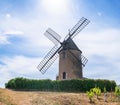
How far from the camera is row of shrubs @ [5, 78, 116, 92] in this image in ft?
137

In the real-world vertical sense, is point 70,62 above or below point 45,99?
above

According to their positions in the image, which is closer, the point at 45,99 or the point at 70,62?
the point at 45,99

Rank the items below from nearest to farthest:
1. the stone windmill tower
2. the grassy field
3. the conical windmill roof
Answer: the grassy field
the stone windmill tower
the conical windmill roof

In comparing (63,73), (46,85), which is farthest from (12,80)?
(63,73)

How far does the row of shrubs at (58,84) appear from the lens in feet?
137

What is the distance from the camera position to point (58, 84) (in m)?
42.7

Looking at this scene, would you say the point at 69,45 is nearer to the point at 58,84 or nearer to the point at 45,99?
the point at 58,84

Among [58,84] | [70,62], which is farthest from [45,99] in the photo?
[70,62]

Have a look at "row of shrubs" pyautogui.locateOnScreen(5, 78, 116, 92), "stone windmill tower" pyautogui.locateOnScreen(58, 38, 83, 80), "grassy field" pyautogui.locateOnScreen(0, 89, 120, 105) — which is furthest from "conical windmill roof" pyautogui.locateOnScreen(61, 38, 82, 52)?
"grassy field" pyautogui.locateOnScreen(0, 89, 120, 105)

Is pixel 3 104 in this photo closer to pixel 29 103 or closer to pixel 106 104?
pixel 29 103

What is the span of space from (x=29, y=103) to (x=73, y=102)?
4.75m

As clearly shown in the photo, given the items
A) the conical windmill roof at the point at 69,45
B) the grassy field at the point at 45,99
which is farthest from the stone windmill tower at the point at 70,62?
the grassy field at the point at 45,99

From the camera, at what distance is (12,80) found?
1651 inches

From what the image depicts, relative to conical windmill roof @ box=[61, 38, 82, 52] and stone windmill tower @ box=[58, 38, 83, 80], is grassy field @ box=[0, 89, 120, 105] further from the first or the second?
conical windmill roof @ box=[61, 38, 82, 52]
